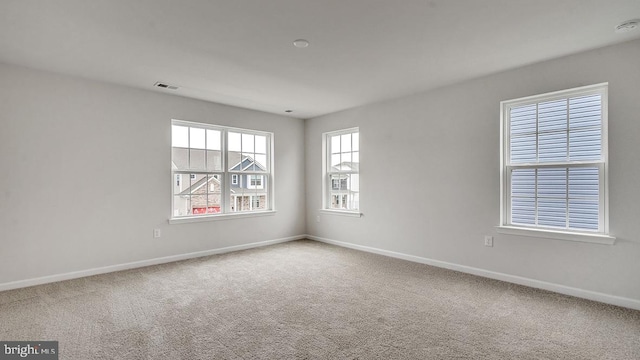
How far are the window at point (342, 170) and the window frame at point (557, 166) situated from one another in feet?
7.45

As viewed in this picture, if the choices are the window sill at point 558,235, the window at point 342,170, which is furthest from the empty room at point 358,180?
the window at point 342,170

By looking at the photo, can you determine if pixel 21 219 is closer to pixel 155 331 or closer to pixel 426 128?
pixel 155 331

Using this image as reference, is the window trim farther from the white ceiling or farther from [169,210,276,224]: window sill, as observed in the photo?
the white ceiling

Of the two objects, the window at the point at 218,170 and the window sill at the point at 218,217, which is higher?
the window at the point at 218,170

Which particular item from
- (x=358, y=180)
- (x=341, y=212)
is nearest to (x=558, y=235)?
(x=358, y=180)

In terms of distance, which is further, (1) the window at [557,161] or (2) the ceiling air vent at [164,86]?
(2) the ceiling air vent at [164,86]

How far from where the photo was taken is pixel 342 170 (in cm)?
573

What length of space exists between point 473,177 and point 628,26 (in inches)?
77.5

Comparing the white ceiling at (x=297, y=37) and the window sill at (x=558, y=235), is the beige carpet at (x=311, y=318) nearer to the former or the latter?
the window sill at (x=558, y=235)

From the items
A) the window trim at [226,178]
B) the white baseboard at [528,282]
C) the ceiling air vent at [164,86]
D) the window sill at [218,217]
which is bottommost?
the white baseboard at [528,282]

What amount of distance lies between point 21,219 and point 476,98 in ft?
18.2

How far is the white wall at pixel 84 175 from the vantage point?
11.3 ft

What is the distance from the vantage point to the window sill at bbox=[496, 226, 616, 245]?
9.95ft

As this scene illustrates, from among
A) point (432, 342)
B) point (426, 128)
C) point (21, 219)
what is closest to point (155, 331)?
point (432, 342)
